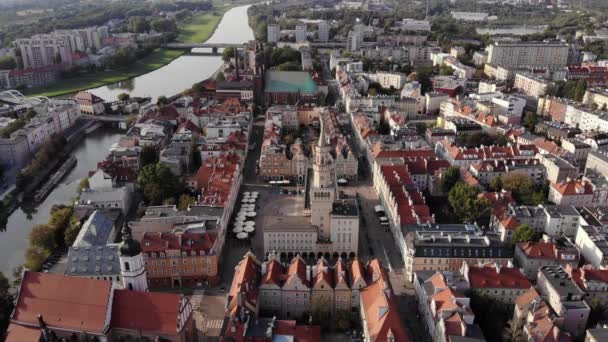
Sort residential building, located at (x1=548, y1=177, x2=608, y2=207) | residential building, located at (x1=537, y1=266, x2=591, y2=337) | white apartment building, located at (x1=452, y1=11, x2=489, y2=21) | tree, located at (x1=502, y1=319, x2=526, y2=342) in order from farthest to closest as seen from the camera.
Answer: white apartment building, located at (x1=452, y1=11, x2=489, y2=21) < residential building, located at (x1=548, y1=177, x2=608, y2=207) < residential building, located at (x1=537, y1=266, x2=591, y2=337) < tree, located at (x1=502, y1=319, x2=526, y2=342)

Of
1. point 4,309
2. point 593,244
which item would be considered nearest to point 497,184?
point 593,244

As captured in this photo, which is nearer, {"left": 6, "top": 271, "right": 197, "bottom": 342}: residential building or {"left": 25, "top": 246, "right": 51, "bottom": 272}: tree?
{"left": 6, "top": 271, "right": 197, "bottom": 342}: residential building

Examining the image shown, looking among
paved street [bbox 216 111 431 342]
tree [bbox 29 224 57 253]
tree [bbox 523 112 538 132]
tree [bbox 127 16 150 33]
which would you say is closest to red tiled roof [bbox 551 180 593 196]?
paved street [bbox 216 111 431 342]

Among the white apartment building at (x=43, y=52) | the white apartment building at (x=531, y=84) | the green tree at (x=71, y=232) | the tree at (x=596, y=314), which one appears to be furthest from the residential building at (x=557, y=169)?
the white apartment building at (x=43, y=52)

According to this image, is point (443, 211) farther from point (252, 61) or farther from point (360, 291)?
point (252, 61)

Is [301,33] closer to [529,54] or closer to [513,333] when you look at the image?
[529,54]

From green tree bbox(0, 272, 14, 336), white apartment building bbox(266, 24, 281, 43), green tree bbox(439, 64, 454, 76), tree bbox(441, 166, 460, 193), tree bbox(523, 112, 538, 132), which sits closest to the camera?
green tree bbox(0, 272, 14, 336)

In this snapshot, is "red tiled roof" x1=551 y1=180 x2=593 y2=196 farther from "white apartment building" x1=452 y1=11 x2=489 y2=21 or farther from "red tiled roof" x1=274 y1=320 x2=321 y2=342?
"white apartment building" x1=452 y1=11 x2=489 y2=21

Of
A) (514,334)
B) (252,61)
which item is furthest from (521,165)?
(252,61)
